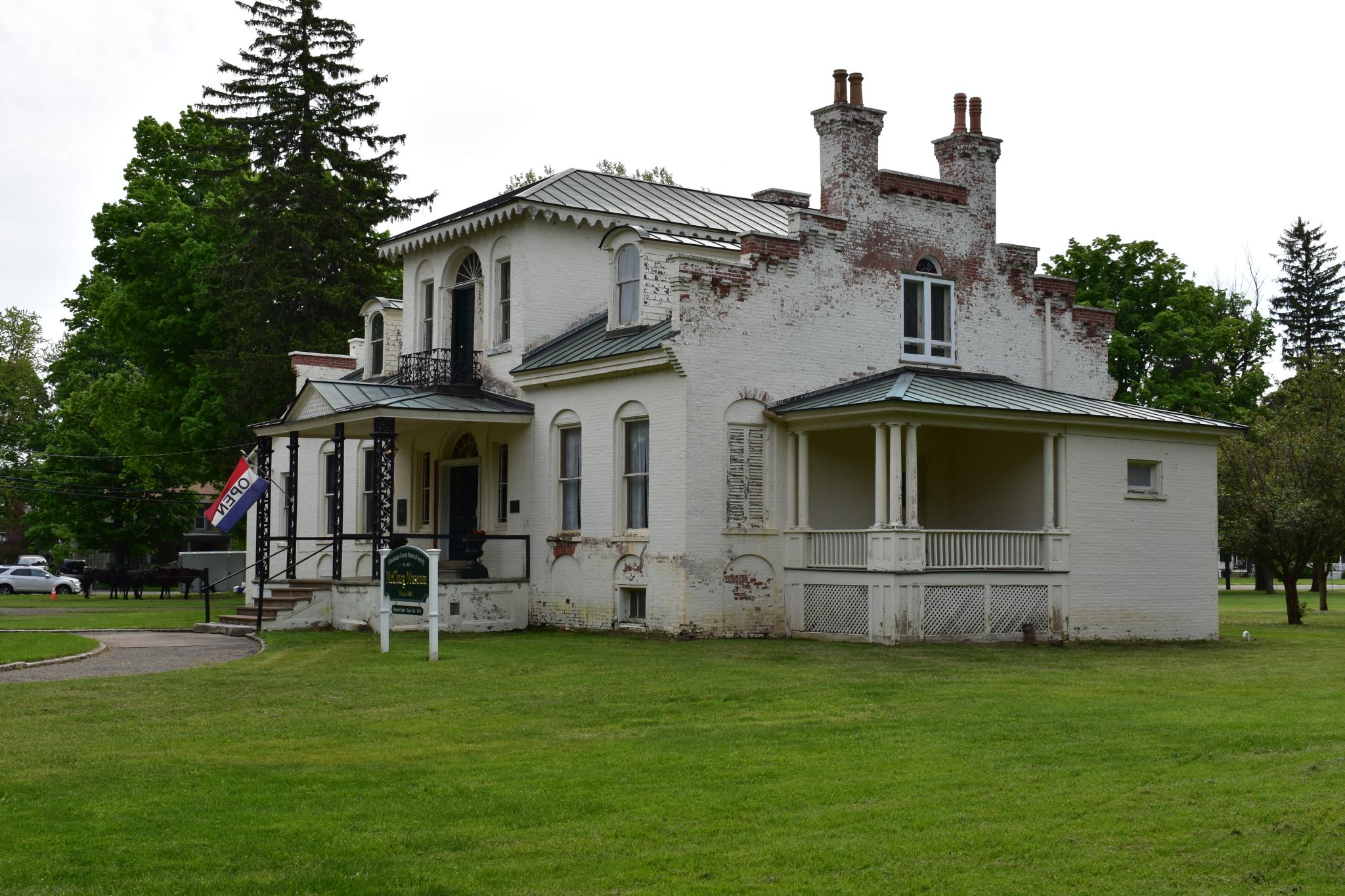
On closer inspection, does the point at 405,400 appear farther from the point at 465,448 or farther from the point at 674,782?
the point at 674,782

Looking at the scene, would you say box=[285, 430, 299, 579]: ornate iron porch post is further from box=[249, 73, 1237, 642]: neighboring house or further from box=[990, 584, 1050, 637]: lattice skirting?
box=[990, 584, 1050, 637]: lattice skirting

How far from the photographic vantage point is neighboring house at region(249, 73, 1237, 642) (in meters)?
24.2

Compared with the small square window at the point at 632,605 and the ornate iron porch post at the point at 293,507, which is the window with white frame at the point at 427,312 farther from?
the small square window at the point at 632,605

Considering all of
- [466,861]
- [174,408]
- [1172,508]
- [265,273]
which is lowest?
[466,861]

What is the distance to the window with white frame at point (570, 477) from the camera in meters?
27.2

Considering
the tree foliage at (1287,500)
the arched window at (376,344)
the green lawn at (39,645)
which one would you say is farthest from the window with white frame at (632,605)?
the tree foliage at (1287,500)

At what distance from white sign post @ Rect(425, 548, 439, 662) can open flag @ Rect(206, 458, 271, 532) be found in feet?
24.9

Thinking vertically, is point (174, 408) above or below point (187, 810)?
above

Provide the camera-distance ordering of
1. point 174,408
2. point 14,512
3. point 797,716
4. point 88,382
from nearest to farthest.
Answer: point 797,716
point 174,408
point 88,382
point 14,512

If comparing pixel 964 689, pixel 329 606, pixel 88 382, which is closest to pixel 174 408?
pixel 88 382

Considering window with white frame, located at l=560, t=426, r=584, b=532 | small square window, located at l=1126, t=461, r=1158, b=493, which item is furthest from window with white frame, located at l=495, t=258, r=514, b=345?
small square window, located at l=1126, t=461, r=1158, b=493

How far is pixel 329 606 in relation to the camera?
1067 inches

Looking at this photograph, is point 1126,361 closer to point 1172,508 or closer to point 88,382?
point 1172,508

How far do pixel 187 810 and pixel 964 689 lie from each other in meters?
9.00
